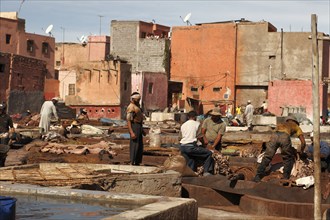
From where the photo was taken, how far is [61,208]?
8266 millimetres

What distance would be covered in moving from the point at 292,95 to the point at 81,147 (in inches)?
1341

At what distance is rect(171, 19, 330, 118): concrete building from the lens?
5400cm

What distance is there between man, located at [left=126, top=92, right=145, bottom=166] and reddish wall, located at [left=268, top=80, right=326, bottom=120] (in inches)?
1423

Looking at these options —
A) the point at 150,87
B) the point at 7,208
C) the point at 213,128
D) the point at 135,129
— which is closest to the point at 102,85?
the point at 150,87

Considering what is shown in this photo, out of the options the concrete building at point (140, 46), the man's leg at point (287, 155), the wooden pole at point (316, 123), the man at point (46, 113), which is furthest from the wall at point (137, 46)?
the wooden pole at point (316, 123)

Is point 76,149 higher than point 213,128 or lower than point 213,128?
lower

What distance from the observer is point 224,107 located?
179 ft

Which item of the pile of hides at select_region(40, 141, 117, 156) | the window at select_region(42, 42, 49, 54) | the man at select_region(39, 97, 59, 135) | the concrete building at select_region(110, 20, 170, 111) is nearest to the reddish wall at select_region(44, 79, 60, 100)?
the concrete building at select_region(110, 20, 170, 111)

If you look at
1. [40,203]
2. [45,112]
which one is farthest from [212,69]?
[40,203]

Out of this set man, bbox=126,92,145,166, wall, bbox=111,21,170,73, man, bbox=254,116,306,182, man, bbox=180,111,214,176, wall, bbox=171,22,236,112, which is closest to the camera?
man, bbox=254,116,306,182

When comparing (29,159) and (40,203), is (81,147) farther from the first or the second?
(40,203)

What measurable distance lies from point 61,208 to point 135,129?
5159mm

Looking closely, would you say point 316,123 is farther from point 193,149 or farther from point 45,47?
point 45,47

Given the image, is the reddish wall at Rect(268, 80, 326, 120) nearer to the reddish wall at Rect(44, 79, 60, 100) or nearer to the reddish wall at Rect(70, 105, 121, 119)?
the reddish wall at Rect(70, 105, 121, 119)
